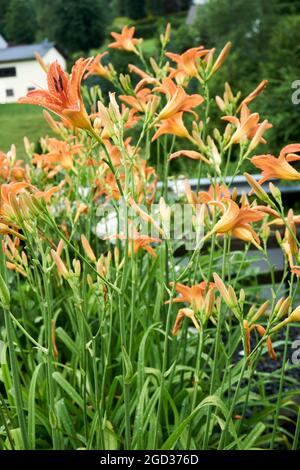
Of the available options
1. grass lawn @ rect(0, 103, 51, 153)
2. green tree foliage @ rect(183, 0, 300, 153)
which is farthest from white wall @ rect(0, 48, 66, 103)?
green tree foliage @ rect(183, 0, 300, 153)

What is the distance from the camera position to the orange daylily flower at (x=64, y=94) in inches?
27.1

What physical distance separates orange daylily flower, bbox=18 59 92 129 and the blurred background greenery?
2.19 meters

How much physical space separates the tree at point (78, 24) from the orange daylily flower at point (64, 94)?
418cm

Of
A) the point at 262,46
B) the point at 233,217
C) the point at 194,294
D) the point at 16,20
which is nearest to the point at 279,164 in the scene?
the point at 233,217

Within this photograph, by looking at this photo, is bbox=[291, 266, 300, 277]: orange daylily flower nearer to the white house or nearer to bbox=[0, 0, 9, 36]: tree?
the white house

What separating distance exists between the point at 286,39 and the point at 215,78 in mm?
766

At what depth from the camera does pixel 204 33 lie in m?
7.47

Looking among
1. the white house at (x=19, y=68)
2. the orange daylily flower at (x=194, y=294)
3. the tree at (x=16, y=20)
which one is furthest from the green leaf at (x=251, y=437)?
the tree at (x=16, y=20)

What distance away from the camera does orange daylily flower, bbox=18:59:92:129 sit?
69cm

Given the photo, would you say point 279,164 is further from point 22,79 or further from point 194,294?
point 22,79

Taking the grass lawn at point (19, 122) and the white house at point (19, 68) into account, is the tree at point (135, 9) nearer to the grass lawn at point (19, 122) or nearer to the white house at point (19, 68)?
the grass lawn at point (19, 122)

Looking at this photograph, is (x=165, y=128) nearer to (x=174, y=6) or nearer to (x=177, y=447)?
(x=177, y=447)

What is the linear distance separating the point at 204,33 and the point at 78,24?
2.76m
